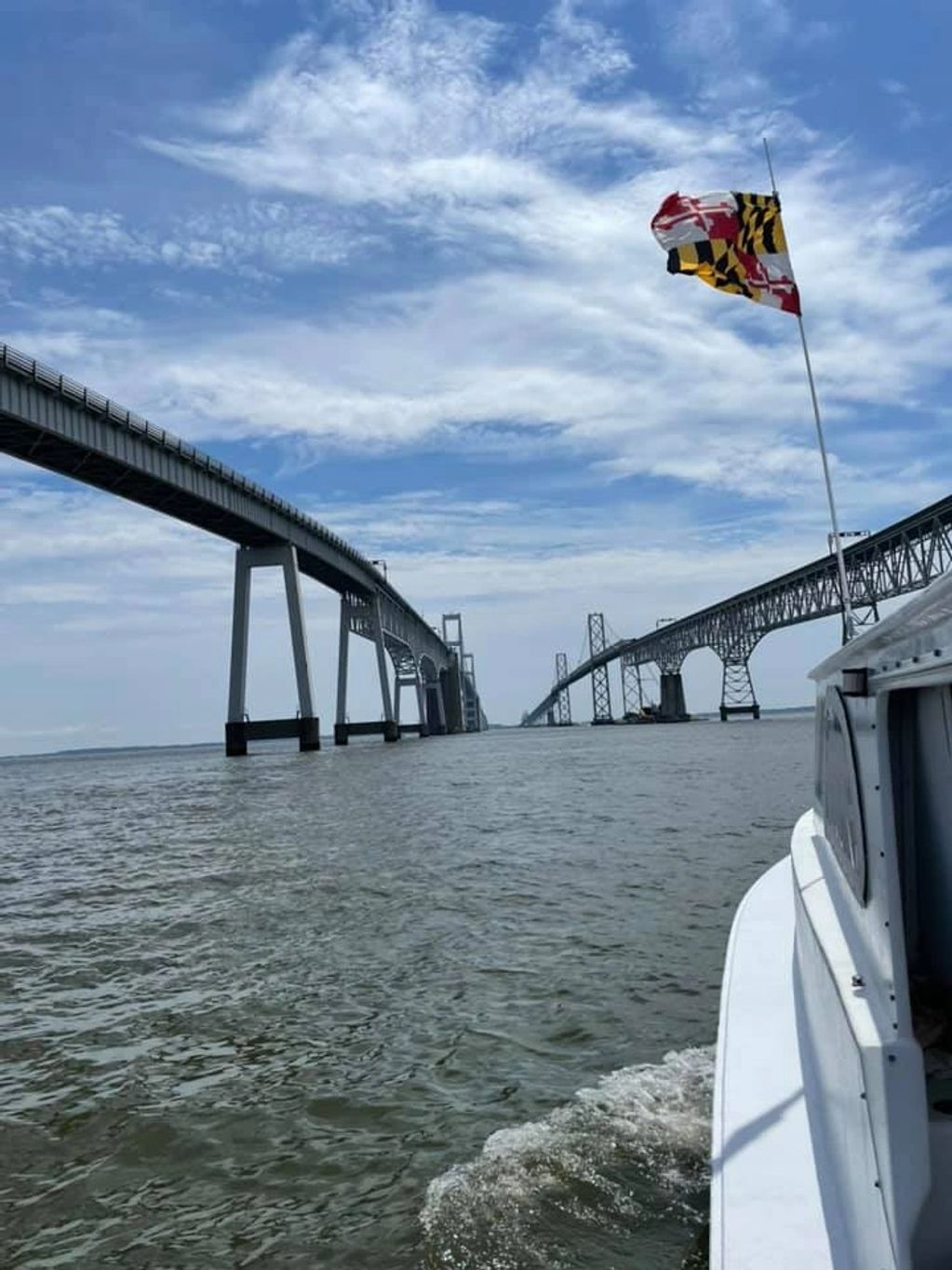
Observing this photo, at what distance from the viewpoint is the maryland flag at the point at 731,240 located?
9047mm

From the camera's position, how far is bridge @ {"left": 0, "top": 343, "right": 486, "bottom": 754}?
4391 cm

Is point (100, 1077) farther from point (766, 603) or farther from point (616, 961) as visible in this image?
point (766, 603)

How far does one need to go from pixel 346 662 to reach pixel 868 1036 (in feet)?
300

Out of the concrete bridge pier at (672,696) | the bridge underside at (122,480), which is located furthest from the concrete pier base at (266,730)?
the concrete bridge pier at (672,696)

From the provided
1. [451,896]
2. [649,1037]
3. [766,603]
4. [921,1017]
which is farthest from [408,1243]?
[766,603]

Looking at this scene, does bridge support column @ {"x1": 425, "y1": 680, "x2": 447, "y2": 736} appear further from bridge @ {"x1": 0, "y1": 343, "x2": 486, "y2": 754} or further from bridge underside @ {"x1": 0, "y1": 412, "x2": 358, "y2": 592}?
bridge underside @ {"x1": 0, "y1": 412, "x2": 358, "y2": 592}

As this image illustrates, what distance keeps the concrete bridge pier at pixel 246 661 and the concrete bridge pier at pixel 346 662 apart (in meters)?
19.6

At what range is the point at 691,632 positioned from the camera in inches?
5192

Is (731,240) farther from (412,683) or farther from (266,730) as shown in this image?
(412,683)

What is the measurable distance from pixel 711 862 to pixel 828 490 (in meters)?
6.74

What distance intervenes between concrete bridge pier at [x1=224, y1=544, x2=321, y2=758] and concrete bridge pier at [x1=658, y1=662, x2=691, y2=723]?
3376 inches

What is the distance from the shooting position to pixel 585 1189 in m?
4.32

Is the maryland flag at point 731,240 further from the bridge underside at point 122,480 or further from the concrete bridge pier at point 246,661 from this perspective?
the concrete bridge pier at point 246,661

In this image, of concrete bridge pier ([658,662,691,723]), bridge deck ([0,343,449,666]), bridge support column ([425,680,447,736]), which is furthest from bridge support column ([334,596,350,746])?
concrete bridge pier ([658,662,691,723])
